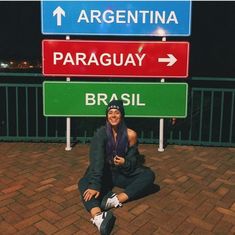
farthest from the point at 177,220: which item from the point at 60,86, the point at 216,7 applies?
the point at 216,7

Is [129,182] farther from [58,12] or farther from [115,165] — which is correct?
[58,12]

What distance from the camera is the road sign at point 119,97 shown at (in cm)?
621

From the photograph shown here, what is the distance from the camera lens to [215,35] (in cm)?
1405

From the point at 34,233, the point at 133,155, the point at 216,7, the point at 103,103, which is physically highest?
the point at 216,7

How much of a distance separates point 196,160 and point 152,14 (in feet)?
8.29

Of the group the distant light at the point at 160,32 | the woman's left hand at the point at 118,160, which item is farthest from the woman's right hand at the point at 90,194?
the distant light at the point at 160,32

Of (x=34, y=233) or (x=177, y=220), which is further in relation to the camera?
(x=177, y=220)

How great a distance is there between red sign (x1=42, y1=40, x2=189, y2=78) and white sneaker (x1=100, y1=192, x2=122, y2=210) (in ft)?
8.64

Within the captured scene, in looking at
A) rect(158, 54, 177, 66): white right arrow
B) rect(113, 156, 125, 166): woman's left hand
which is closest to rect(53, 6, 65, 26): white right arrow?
rect(158, 54, 177, 66): white right arrow

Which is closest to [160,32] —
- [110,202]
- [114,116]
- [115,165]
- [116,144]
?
[114,116]

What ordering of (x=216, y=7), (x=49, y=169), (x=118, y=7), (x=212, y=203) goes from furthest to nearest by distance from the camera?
(x=216, y=7), (x=118, y=7), (x=49, y=169), (x=212, y=203)

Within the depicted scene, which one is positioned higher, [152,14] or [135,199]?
[152,14]

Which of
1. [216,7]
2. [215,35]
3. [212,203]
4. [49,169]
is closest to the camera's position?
[212,203]

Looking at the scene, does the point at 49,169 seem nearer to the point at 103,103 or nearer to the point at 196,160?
the point at 103,103
